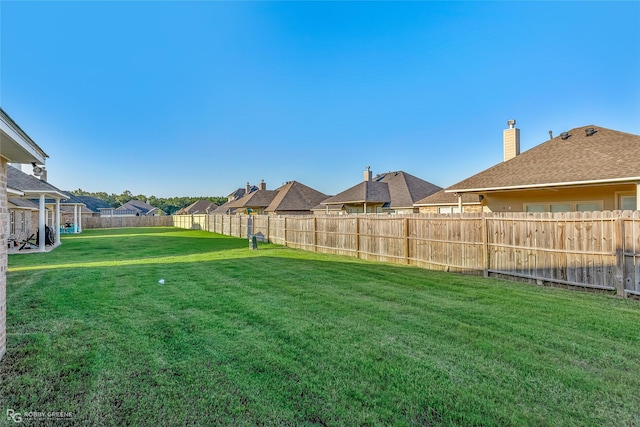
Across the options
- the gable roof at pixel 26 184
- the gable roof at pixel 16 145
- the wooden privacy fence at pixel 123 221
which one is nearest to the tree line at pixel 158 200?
the wooden privacy fence at pixel 123 221

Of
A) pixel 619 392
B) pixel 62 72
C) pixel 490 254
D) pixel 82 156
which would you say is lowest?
pixel 619 392

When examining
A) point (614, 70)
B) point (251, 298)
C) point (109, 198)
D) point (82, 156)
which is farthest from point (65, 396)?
point (109, 198)

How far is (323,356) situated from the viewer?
149 inches

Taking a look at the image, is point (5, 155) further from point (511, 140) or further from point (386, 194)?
point (386, 194)

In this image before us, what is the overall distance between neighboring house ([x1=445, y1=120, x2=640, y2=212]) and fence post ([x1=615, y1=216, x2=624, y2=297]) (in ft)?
10.8

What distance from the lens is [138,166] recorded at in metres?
36.4

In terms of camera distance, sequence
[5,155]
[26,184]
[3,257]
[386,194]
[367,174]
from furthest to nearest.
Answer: [367,174] → [386,194] → [26,184] → [5,155] → [3,257]

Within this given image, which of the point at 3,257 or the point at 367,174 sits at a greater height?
the point at 367,174

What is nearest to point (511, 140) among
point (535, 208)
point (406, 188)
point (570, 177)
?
point (535, 208)

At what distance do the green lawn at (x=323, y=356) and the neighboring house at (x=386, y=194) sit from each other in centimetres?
1923

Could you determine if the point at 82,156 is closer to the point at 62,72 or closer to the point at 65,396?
the point at 62,72

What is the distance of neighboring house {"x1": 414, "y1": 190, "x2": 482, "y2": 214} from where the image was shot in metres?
17.5

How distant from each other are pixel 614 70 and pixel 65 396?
21.3 m

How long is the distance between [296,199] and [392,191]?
12.7m
